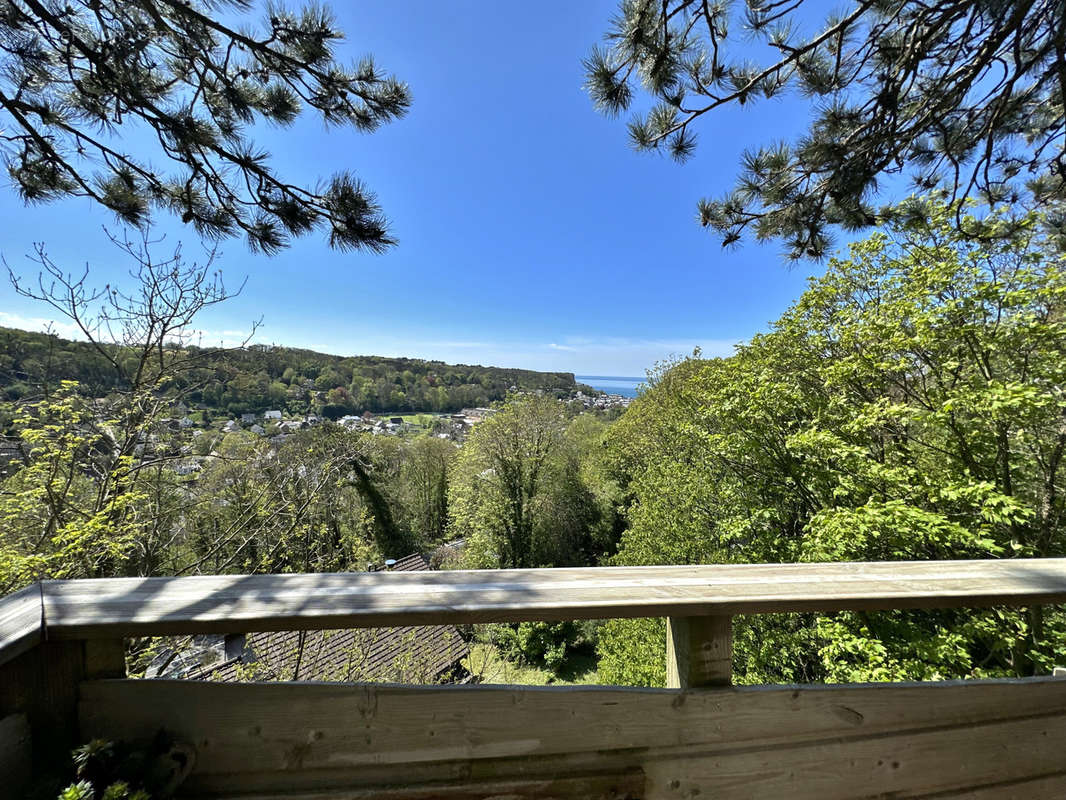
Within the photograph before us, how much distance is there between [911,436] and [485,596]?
6.18 metres

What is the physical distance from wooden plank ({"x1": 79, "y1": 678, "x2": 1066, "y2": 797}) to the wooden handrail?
13 centimetres

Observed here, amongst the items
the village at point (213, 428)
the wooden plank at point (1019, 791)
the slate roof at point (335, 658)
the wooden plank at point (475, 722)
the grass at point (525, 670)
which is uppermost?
the village at point (213, 428)

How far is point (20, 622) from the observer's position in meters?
0.62

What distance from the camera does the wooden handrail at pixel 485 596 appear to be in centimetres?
66

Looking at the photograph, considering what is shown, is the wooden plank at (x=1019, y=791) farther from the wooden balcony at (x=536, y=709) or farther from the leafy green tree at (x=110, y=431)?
the leafy green tree at (x=110, y=431)

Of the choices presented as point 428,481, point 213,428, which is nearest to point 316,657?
point 213,428

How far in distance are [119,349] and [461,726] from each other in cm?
536

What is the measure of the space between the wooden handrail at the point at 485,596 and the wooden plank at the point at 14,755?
0.11 meters

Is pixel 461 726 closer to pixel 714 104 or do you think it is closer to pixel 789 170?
pixel 714 104

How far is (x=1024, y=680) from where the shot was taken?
0.85 meters

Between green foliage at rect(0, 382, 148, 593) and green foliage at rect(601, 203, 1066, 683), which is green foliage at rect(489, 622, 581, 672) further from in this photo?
green foliage at rect(0, 382, 148, 593)

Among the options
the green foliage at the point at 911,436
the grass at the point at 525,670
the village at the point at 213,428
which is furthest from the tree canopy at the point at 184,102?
the grass at the point at 525,670

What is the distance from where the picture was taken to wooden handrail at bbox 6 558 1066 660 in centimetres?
66

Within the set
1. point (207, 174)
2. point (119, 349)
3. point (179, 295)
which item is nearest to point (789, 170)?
point (207, 174)
